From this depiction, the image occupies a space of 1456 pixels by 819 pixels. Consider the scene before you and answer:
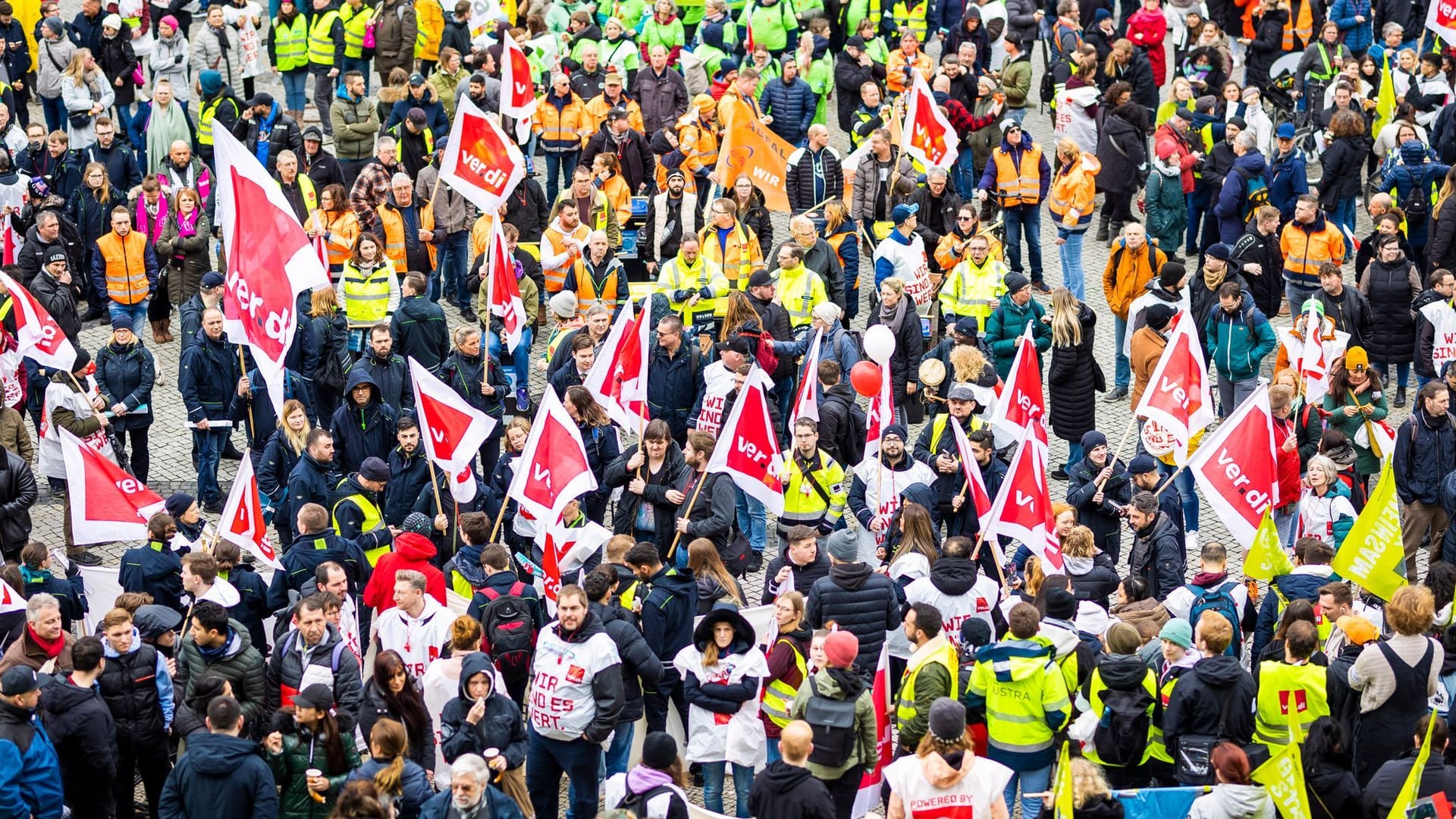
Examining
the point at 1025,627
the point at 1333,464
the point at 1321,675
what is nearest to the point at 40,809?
the point at 1025,627

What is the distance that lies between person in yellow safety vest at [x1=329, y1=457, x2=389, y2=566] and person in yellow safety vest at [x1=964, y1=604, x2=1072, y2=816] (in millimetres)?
4309

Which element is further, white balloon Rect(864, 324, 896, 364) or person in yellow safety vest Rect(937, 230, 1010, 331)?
person in yellow safety vest Rect(937, 230, 1010, 331)

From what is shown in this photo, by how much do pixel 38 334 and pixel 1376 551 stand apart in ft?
32.2

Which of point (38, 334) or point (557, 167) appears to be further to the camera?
point (557, 167)

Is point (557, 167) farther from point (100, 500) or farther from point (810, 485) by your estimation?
point (100, 500)

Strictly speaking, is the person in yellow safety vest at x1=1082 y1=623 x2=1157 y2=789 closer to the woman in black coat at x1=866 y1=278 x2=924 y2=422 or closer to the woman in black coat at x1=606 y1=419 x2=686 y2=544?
the woman in black coat at x1=606 y1=419 x2=686 y2=544

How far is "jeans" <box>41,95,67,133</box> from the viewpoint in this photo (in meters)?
23.2

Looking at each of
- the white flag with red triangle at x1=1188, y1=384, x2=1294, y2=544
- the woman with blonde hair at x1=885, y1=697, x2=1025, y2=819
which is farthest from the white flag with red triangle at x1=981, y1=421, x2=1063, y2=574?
the woman with blonde hair at x1=885, y1=697, x2=1025, y2=819

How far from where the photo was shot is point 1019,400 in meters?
14.9

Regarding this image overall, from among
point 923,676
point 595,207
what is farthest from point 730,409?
point 923,676

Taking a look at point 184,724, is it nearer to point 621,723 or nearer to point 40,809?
point 40,809

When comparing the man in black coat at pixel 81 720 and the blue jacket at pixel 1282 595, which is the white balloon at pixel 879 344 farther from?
the man in black coat at pixel 81 720

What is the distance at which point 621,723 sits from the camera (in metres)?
11.8

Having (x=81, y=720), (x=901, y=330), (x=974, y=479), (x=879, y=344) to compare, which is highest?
(x=81, y=720)
